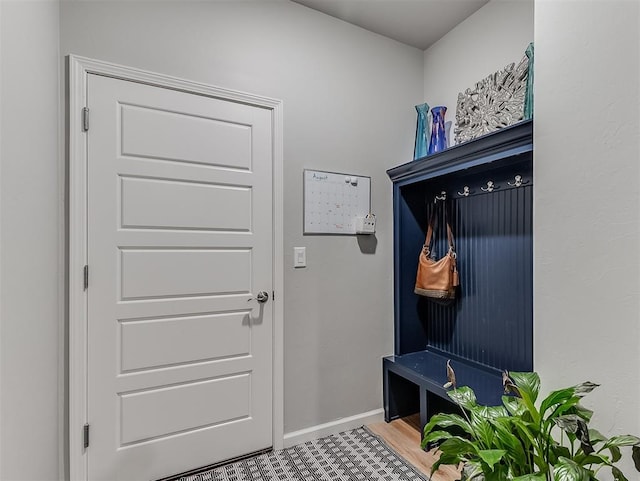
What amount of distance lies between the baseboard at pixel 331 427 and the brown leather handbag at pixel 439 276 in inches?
34.5

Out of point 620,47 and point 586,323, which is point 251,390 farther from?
point 620,47

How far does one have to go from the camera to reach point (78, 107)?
1.58m

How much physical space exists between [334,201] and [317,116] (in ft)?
1.74

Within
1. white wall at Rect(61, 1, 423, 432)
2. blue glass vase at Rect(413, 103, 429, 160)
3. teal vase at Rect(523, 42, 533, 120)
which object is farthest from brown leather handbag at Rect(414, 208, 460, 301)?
teal vase at Rect(523, 42, 533, 120)

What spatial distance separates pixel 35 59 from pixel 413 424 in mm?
2661

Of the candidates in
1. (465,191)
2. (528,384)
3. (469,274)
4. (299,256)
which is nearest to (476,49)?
(465,191)

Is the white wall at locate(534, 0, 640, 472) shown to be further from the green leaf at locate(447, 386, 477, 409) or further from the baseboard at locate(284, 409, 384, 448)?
the baseboard at locate(284, 409, 384, 448)

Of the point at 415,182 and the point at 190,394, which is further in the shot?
the point at 415,182

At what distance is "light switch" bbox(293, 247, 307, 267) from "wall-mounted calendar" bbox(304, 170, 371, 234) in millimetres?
115

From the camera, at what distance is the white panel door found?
64.8 inches

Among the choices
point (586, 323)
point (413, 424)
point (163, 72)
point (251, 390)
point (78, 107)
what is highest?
point (163, 72)

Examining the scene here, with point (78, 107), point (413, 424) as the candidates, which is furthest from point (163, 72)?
point (413, 424)

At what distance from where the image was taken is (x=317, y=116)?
2.16 meters

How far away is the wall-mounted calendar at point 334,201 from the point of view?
6.98 feet
